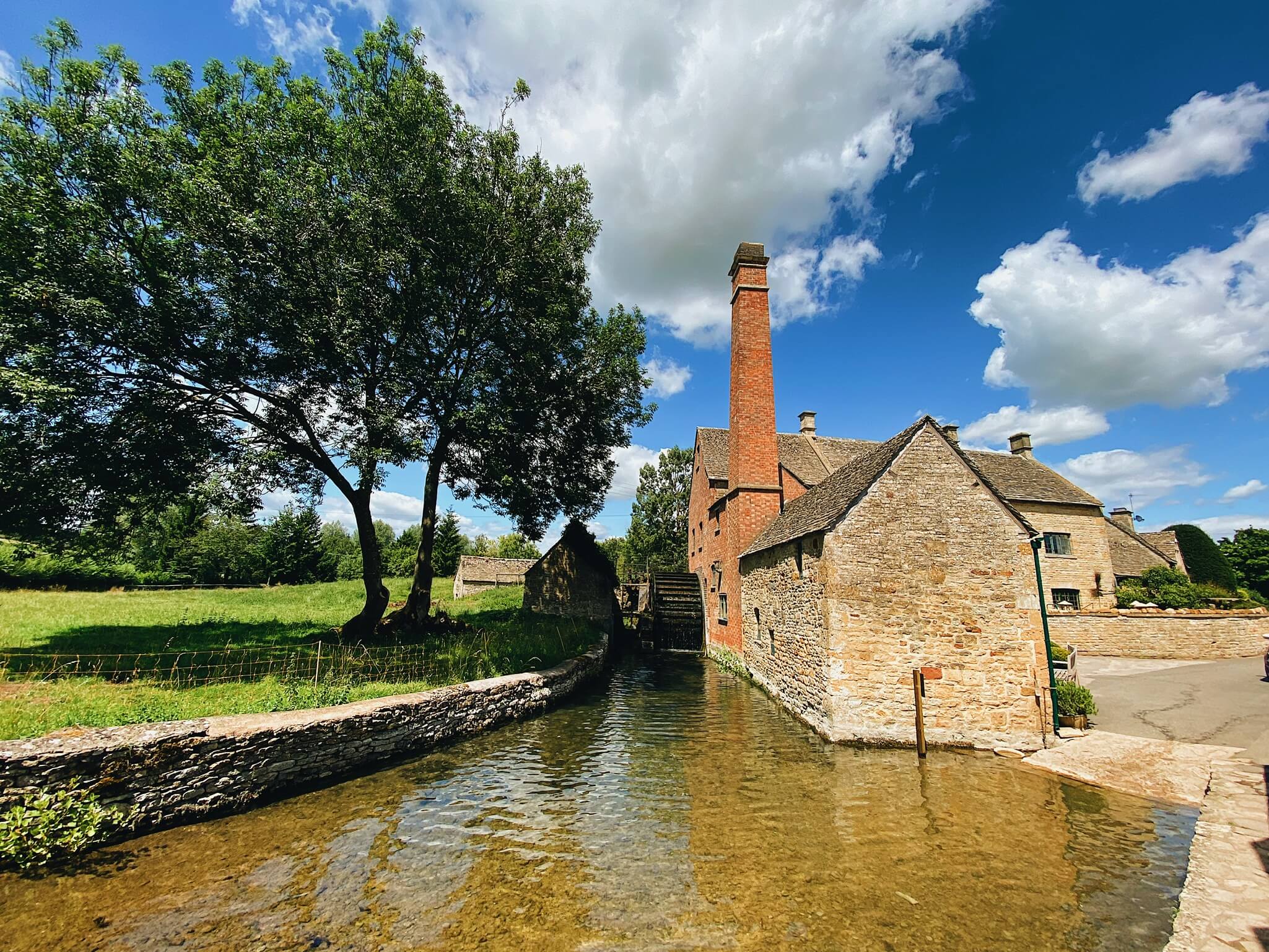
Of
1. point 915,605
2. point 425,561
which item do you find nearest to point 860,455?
point 915,605

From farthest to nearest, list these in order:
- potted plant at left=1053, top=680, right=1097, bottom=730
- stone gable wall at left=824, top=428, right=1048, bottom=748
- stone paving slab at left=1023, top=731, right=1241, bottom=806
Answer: potted plant at left=1053, top=680, right=1097, bottom=730, stone gable wall at left=824, top=428, right=1048, bottom=748, stone paving slab at left=1023, top=731, right=1241, bottom=806

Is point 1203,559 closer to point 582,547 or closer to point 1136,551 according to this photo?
point 1136,551

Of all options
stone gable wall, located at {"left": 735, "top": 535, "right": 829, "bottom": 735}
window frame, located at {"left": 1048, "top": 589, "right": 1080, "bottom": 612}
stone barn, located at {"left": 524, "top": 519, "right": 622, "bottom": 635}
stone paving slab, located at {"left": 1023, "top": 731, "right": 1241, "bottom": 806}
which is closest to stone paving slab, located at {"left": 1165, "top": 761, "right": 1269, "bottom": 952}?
stone paving slab, located at {"left": 1023, "top": 731, "right": 1241, "bottom": 806}

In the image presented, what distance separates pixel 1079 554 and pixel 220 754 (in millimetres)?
33828

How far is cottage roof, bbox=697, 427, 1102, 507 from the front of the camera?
988 inches

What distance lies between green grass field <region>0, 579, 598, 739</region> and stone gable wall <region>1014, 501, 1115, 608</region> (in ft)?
75.9

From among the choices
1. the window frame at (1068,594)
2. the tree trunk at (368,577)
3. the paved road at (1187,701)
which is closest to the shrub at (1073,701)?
the paved road at (1187,701)

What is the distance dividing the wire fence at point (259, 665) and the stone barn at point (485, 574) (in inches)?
1106

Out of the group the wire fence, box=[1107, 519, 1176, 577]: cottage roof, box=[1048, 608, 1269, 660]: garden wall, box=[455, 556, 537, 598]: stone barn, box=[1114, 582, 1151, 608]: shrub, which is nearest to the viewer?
the wire fence

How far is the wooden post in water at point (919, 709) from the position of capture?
9.64 m

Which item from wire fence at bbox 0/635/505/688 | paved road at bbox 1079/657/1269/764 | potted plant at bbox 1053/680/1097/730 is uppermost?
wire fence at bbox 0/635/505/688

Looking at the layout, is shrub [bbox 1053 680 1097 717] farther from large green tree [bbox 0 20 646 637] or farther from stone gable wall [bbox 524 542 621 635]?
stone gable wall [bbox 524 542 621 635]

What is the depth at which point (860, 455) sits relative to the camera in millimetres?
24328

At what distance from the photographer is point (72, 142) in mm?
10875
